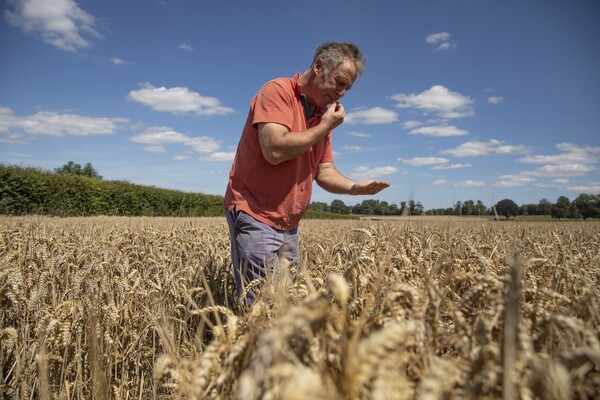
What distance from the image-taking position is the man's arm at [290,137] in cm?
277

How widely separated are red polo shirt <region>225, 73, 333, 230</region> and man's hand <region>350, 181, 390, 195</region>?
528 millimetres

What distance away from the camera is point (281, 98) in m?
2.99

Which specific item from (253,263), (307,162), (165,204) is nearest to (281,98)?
(307,162)

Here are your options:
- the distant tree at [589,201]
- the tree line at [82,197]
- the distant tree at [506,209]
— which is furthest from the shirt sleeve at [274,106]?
the tree line at [82,197]

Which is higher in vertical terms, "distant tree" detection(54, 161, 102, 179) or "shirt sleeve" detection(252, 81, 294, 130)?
"distant tree" detection(54, 161, 102, 179)

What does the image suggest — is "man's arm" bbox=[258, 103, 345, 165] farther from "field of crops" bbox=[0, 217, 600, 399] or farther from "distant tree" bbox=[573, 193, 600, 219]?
"distant tree" bbox=[573, 193, 600, 219]

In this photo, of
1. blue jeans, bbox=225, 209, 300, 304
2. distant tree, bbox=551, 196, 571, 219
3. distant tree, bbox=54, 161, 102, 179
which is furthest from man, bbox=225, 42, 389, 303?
distant tree, bbox=54, 161, 102, 179

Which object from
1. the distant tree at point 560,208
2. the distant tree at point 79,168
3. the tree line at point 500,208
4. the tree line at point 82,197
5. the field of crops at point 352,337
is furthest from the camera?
the distant tree at point 79,168

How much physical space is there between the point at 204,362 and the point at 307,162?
8.61 feet

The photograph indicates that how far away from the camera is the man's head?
10.2 feet

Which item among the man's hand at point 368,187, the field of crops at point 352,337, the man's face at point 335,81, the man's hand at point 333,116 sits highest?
the man's face at point 335,81

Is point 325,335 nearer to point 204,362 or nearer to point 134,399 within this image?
point 204,362

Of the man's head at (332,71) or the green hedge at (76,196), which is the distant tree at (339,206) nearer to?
the man's head at (332,71)

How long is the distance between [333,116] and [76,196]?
2917cm
